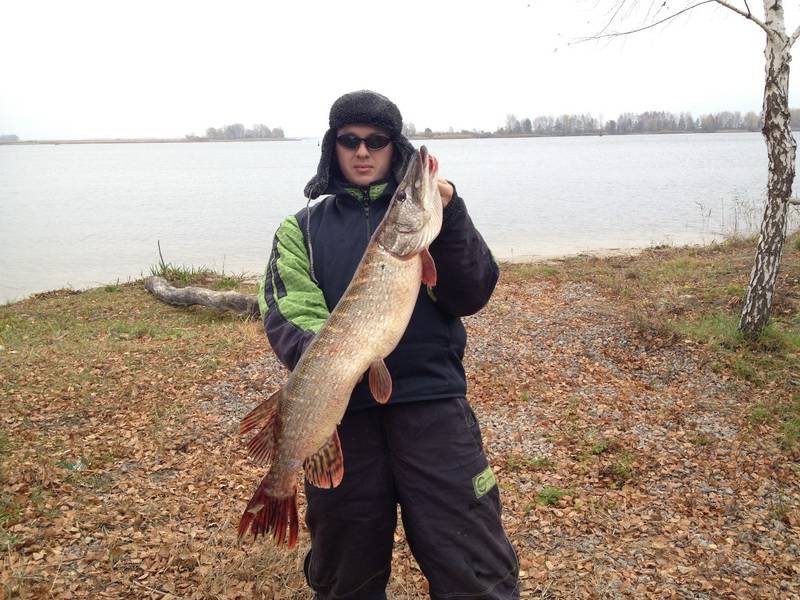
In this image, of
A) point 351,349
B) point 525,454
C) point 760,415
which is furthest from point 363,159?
point 760,415

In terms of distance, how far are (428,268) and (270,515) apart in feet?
4.05

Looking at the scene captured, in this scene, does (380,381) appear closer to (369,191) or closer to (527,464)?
(369,191)

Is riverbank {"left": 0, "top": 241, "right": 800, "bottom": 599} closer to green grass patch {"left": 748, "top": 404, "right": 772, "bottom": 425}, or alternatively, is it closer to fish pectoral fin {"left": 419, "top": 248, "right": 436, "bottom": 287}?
green grass patch {"left": 748, "top": 404, "right": 772, "bottom": 425}

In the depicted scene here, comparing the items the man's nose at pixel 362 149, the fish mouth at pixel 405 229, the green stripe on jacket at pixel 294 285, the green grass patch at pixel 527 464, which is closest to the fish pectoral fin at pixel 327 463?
the green stripe on jacket at pixel 294 285

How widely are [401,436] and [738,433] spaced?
445 centimetres

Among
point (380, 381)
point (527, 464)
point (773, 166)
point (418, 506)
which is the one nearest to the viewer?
point (380, 381)

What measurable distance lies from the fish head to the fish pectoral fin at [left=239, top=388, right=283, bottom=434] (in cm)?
83

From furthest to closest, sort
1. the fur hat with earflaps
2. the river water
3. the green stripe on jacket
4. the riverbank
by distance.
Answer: the river water → the riverbank → the fur hat with earflaps → the green stripe on jacket

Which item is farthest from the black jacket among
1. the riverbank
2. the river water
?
the river water

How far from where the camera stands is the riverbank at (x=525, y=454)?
3.87 meters

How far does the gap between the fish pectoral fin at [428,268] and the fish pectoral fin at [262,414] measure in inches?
31.6

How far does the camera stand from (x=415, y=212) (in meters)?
2.46

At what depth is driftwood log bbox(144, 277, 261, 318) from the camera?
1091 centimetres

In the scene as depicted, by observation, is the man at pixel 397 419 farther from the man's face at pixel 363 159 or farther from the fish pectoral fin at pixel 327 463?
the fish pectoral fin at pixel 327 463
